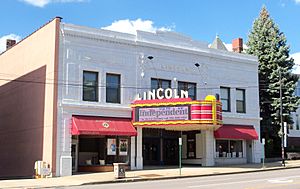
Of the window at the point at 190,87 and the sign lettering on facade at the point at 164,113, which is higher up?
the window at the point at 190,87

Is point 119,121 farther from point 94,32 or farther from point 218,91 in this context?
point 218,91

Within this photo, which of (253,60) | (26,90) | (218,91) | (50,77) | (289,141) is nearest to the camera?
(50,77)

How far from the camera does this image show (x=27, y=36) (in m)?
34.9

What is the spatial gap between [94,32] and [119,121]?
660cm

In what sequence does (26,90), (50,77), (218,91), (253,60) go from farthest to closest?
(253,60) → (218,91) → (26,90) → (50,77)

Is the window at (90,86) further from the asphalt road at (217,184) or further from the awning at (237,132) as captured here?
the awning at (237,132)

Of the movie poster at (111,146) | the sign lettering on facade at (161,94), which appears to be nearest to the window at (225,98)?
the sign lettering on facade at (161,94)

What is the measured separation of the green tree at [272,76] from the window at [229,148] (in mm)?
7264

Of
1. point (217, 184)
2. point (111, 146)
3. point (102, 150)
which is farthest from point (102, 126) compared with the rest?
point (217, 184)

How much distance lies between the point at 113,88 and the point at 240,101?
13275 millimetres

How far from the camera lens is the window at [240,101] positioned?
39844 mm

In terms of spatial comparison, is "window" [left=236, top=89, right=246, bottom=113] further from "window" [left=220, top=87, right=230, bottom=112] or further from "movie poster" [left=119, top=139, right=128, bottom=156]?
"movie poster" [left=119, top=139, right=128, bottom=156]

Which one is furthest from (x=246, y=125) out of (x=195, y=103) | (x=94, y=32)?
(x=94, y=32)

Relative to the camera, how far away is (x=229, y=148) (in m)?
39.0
